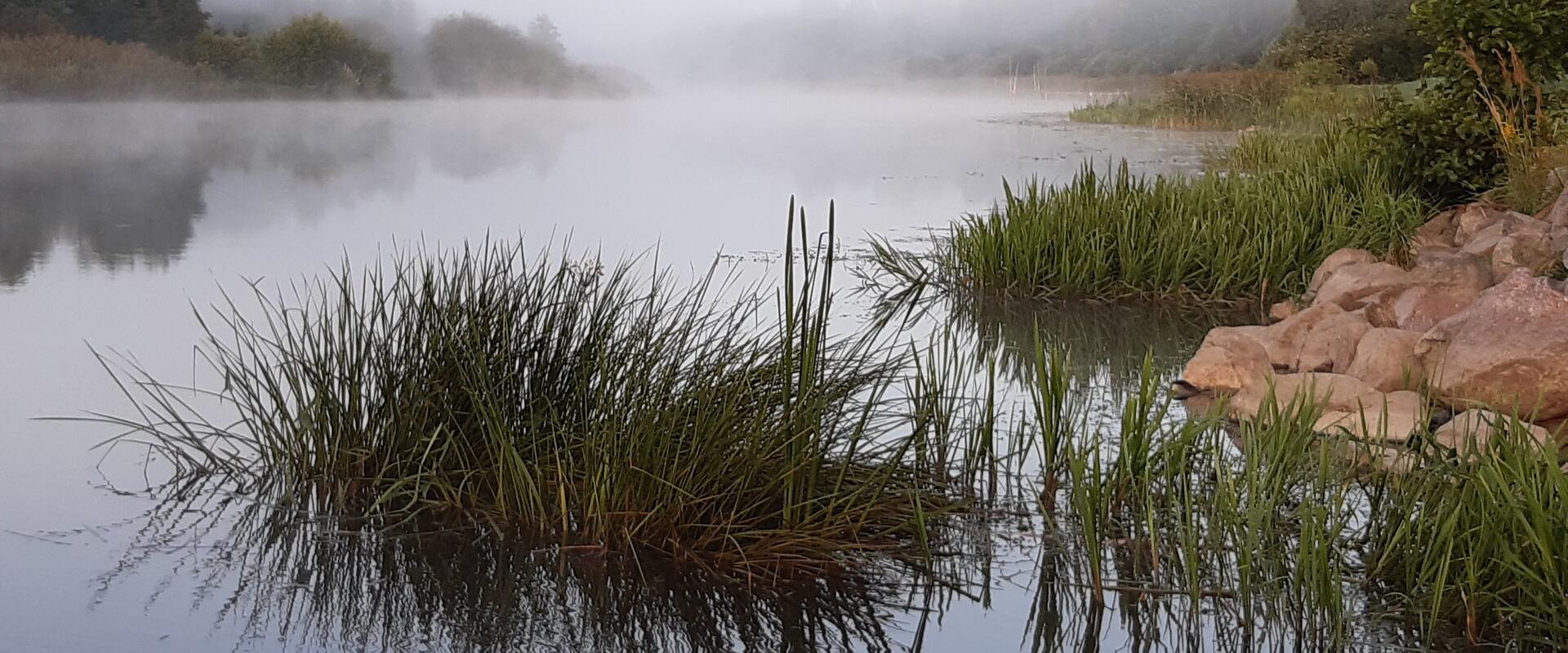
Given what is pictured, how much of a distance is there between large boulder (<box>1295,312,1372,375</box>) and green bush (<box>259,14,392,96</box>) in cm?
2834

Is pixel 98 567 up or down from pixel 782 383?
down

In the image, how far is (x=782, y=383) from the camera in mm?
3066

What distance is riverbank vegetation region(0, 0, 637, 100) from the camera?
23453 mm

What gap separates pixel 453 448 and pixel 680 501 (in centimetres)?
67

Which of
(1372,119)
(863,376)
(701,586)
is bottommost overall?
(701,586)

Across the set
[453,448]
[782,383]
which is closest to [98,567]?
[453,448]

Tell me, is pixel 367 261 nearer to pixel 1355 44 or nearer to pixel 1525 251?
pixel 1525 251

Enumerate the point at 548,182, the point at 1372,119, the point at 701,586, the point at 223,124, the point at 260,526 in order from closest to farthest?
the point at 701,586
the point at 260,526
the point at 1372,119
the point at 548,182
the point at 223,124

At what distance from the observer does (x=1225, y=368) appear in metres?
4.41

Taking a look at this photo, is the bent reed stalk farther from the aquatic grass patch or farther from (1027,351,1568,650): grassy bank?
the aquatic grass patch

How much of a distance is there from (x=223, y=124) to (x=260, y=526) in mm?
20431

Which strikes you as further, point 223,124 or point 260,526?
point 223,124

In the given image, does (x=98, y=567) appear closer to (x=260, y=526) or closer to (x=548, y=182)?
(x=260, y=526)

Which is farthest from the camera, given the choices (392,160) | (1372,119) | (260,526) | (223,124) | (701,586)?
(223,124)
